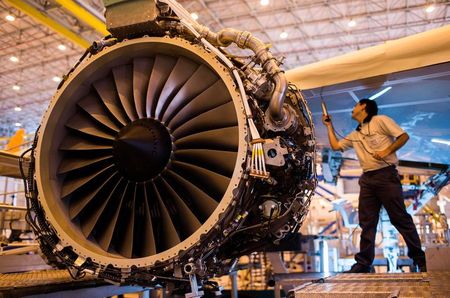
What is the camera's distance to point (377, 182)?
3807 mm

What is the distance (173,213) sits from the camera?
2.75m

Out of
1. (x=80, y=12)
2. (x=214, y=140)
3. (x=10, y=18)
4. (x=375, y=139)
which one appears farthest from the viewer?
(x=10, y=18)

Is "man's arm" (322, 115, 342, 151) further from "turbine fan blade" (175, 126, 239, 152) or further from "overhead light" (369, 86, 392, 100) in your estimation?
"turbine fan blade" (175, 126, 239, 152)

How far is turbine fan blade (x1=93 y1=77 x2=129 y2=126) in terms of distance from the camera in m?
2.93

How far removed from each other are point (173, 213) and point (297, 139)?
1047 millimetres

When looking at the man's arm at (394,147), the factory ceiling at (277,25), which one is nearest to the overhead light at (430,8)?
the factory ceiling at (277,25)

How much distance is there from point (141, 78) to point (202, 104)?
20.7 inches

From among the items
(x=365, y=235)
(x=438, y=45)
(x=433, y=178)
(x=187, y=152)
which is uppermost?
(x=438, y=45)

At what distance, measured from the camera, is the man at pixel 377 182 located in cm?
367

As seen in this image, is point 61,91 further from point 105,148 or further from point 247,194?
point 247,194

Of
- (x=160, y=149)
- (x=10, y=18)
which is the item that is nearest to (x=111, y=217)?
(x=160, y=149)

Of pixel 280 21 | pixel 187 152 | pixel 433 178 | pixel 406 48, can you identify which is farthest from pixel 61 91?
pixel 280 21

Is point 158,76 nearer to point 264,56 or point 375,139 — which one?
point 264,56

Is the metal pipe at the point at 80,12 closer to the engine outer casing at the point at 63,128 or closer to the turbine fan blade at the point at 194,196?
the engine outer casing at the point at 63,128
